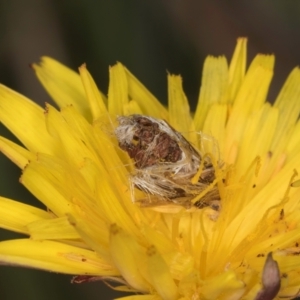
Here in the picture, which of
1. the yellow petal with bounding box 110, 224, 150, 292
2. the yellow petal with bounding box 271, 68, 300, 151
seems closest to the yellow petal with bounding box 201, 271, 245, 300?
the yellow petal with bounding box 110, 224, 150, 292

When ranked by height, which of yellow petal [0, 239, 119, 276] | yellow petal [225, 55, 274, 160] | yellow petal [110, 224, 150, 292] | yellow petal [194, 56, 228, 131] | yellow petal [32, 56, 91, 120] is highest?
yellow petal [32, 56, 91, 120]

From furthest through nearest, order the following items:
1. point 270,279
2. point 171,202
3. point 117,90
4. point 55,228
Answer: point 117,90 → point 171,202 → point 55,228 → point 270,279

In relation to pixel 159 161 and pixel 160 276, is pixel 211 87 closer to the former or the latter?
pixel 159 161

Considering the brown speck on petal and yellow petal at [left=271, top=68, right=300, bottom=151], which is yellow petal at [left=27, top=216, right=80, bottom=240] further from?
yellow petal at [left=271, top=68, right=300, bottom=151]

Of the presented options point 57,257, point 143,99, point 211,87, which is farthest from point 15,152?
point 211,87

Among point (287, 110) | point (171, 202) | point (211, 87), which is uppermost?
point (211, 87)

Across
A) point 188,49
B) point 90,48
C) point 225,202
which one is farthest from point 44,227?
point 188,49
